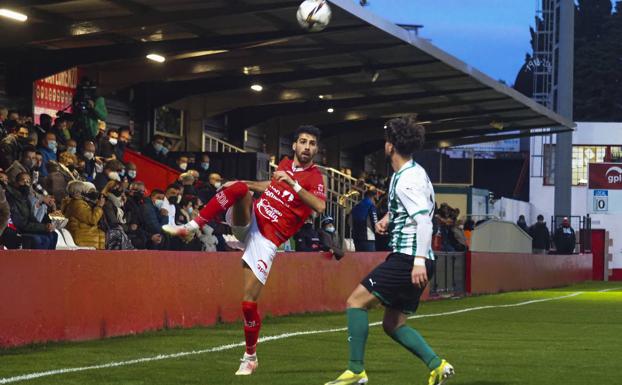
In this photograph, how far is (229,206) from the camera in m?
12.1

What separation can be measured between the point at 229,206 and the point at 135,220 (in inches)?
397

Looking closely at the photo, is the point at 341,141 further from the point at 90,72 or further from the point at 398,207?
the point at 398,207

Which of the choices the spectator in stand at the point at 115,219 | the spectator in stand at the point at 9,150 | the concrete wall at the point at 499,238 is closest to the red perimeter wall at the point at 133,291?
the spectator in stand at the point at 115,219

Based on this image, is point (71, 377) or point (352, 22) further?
point (352, 22)

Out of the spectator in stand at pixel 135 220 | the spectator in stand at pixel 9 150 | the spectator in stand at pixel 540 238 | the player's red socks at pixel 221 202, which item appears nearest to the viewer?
the player's red socks at pixel 221 202

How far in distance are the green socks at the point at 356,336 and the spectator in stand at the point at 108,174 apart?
13.8m

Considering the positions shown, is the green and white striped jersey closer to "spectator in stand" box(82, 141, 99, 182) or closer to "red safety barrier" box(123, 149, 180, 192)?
"spectator in stand" box(82, 141, 99, 182)

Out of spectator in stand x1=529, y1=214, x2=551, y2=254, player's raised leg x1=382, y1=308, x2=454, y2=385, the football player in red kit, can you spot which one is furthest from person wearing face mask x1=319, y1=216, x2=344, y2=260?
spectator in stand x1=529, y1=214, x2=551, y2=254

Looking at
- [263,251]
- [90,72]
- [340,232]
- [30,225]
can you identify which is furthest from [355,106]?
[263,251]

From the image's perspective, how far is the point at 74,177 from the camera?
2231cm

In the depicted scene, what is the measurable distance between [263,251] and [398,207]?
2.41 metres

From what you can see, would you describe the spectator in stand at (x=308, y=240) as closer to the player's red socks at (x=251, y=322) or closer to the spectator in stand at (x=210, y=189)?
the spectator in stand at (x=210, y=189)

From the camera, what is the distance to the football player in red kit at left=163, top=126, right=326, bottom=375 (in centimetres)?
1180

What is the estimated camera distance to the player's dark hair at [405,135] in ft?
32.1
